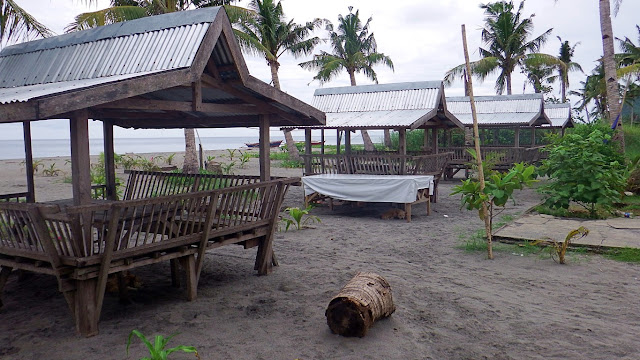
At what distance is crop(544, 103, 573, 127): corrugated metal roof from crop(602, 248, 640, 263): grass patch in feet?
66.1

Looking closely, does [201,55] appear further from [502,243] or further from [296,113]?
[502,243]

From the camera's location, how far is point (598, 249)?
Result: 844 cm

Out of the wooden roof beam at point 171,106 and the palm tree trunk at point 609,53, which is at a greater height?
the palm tree trunk at point 609,53

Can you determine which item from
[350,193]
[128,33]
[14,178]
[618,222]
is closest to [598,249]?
[618,222]

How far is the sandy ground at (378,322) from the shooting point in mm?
4871

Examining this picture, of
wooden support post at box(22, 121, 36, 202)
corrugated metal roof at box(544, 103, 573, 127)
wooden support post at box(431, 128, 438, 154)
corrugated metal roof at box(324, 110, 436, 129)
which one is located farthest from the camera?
corrugated metal roof at box(544, 103, 573, 127)

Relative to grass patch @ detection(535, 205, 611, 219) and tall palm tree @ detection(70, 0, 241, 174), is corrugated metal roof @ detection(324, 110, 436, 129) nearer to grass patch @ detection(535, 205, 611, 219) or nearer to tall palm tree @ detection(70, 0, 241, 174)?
grass patch @ detection(535, 205, 611, 219)

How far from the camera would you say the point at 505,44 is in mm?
32781

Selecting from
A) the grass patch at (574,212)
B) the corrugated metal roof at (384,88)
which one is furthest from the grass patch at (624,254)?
the corrugated metal roof at (384,88)

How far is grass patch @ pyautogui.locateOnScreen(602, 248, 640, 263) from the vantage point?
25.8 feet

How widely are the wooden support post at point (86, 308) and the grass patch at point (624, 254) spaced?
7.20 meters

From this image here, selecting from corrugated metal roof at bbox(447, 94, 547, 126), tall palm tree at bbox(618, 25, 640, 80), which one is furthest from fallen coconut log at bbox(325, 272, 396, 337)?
tall palm tree at bbox(618, 25, 640, 80)

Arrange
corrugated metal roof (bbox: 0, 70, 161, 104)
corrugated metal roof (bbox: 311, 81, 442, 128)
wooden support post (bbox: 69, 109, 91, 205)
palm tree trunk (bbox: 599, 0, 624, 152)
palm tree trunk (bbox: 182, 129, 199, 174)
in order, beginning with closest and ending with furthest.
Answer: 1. corrugated metal roof (bbox: 0, 70, 161, 104)
2. wooden support post (bbox: 69, 109, 91, 205)
3. corrugated metal roof (bbox: 311, 81, 442, 128)
4. palm tree trunk (bbox: 599, 0, 624, 152)
5. palm tree trunk (bbox: 182, 129, 199, 174)

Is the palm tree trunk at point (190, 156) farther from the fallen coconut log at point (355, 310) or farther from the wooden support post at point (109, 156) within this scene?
the fallen coconut log at point (355, 310)
